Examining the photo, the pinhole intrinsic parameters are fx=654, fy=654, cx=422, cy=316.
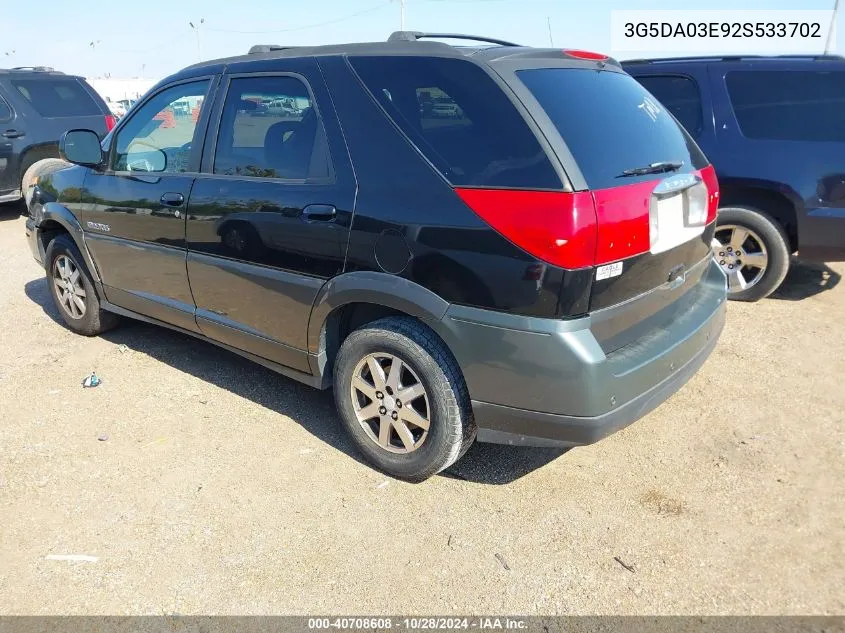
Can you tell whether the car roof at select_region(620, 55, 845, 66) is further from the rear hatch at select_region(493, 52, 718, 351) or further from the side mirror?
the side mirror

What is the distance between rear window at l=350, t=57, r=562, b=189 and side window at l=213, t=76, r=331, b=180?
1.25ft

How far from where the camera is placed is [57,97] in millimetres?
9703

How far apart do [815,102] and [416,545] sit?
4.62 meters

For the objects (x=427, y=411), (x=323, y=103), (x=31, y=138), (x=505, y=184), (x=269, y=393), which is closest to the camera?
(x=505, y=184)

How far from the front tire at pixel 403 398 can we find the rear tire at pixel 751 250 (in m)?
3.57

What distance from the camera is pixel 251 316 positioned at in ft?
11.3

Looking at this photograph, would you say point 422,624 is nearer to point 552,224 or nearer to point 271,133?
point 552,224

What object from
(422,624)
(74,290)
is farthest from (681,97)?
(74,290)

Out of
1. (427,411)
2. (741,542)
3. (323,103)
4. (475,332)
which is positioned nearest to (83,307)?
(323,103)

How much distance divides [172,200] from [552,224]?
2.29 metres

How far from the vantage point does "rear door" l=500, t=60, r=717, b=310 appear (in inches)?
95.3

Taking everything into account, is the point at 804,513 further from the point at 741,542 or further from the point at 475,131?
the point at 475,131

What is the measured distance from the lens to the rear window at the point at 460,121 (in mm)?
2412

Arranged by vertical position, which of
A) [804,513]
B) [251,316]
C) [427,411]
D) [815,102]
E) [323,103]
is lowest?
[804,513]
